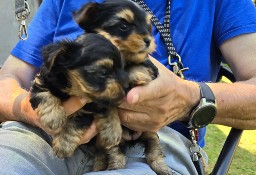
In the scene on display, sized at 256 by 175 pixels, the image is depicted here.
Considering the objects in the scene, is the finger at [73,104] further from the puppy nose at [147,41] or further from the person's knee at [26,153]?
the puppy nose at [147,41]

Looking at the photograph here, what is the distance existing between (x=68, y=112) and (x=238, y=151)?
3.16 meters

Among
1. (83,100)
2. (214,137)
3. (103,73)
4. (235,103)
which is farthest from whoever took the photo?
(214,137)

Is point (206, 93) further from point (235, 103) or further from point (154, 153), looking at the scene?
point (154, 153)

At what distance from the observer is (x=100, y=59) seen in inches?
75.1

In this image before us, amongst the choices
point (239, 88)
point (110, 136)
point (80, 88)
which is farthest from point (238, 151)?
point (80, 88)

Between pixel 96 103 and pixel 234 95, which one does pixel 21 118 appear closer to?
pixel 96 103

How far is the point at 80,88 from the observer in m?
2.00

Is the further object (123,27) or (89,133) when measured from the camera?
(89,133)

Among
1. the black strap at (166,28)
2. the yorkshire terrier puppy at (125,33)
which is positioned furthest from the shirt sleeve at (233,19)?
the yorkshire terrier puppy at (125,33)

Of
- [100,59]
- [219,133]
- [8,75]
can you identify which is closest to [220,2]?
[100,59]

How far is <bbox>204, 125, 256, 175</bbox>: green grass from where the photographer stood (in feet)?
14.6

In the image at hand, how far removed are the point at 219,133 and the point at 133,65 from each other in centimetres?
340

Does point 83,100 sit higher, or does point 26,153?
point 83,100

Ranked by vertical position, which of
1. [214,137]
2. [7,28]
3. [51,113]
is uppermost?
[51,113]
